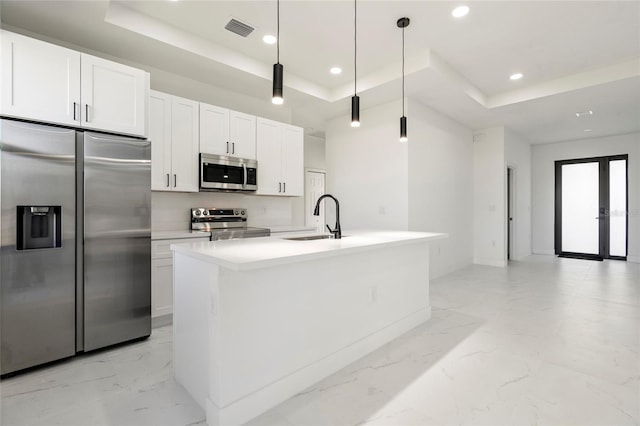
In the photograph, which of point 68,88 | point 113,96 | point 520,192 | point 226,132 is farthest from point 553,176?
point 68,88

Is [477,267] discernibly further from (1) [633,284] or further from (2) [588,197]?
(2) [588,197]

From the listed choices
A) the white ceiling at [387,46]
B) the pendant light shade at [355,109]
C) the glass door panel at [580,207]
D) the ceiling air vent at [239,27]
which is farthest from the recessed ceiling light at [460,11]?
the glass door panel at [580,207]

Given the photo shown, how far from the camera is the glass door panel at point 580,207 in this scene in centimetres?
687

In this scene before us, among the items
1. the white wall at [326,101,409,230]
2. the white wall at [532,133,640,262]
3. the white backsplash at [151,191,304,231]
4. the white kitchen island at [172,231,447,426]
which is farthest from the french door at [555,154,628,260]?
the white kitchen island at [172,231,447,426]

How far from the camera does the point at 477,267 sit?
5.75 metres

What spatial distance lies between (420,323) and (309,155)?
4.89 m

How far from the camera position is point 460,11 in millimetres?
2756

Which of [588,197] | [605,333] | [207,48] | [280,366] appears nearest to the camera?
[280,366]

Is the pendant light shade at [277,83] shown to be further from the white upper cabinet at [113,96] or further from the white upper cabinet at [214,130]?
the white upper cabinet at [214,130]

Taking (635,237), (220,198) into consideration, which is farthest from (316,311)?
(635,237)

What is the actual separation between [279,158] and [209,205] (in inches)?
46.2

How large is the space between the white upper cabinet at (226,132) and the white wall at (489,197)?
4.61 m

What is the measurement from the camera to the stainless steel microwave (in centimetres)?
352

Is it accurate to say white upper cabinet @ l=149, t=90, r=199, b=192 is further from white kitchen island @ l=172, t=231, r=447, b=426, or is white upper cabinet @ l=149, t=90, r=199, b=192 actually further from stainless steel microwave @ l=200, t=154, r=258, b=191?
white kitchen island @ l=172, t=231, r=447, b=426
